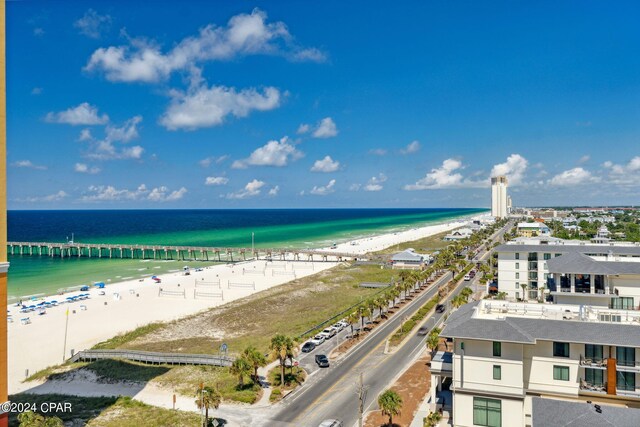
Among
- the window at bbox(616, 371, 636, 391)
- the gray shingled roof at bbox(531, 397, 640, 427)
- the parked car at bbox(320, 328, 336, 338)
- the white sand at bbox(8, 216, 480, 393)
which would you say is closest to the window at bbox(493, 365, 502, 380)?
the gray shingled roof at bbox(531, 397, 640, 427)

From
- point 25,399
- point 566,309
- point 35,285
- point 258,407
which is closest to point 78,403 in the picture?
point 25,399

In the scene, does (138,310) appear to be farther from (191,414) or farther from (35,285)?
(191,414)

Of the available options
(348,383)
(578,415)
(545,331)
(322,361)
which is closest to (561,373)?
(545,331)

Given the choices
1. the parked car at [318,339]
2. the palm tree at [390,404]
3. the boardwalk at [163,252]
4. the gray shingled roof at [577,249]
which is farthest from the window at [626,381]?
the boardwalk at [163,252]

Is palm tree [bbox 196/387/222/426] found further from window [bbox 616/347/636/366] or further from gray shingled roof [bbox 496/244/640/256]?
gray shingled roof [bbox 496/244/640/256]

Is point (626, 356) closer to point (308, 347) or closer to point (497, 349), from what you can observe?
point (497, 349)

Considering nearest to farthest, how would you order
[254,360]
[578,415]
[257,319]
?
[578,415] → [254,360] → [257,319]
